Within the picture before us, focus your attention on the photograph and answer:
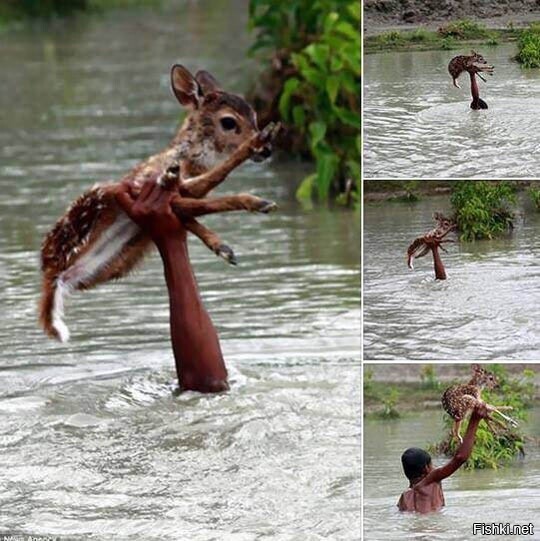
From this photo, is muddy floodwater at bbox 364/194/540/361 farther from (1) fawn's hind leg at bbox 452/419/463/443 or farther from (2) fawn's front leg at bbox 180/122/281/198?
(2) fawn's front leg at bbox 180/122/281/198

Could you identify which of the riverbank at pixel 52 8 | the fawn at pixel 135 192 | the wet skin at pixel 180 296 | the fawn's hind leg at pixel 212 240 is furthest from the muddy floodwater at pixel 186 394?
the riverbank at pixel 52 8

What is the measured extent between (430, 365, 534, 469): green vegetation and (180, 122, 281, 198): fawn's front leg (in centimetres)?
201

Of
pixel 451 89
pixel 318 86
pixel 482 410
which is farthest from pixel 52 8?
pixel 482 410

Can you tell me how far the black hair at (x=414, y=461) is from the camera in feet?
10.5

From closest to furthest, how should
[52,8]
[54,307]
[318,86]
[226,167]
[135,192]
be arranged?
[226,167], [135,192], [54,307], [318,86], [52,8]

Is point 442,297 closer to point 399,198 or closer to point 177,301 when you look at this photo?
point 399,198

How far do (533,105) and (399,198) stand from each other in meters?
0.35

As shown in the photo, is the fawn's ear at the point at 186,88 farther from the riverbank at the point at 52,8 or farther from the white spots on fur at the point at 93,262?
the riverbank at the point at 52,8

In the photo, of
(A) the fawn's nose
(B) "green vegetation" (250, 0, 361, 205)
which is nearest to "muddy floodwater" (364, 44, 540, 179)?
(A) the fawn's nose

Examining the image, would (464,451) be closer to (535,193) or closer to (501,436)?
(501,436)

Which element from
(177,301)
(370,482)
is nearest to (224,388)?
(177,301)

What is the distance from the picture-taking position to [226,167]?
5414mm

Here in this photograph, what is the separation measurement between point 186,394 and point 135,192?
0.82 meters

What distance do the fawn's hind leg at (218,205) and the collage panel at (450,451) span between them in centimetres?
169
